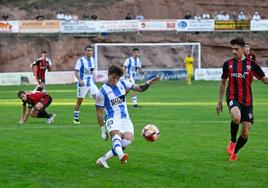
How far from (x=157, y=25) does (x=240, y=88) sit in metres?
47.8

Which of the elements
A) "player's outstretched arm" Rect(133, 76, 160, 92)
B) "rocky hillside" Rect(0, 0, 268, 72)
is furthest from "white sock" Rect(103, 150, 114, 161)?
"rocky hillside" Rect(0, 0, 268, 72)

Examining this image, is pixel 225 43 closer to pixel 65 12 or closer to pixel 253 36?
pixel 253 36

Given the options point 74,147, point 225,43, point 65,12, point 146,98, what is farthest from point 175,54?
point 74,147

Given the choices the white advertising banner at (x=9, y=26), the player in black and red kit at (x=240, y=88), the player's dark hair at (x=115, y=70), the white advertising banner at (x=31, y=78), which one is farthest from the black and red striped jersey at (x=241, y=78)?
the white advertising banner at (x=9, y=26)

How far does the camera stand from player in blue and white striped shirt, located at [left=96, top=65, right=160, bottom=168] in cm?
1209

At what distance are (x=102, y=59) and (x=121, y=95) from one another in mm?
50970

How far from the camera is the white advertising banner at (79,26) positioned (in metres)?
58.2

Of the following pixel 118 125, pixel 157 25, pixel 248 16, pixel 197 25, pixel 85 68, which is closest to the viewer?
pixel 118 125

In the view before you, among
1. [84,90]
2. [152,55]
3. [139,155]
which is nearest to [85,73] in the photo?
[84,90]

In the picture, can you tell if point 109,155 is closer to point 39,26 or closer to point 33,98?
point 33,98

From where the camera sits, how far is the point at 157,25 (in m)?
60.5

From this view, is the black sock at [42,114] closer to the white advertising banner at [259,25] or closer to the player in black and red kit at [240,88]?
the player in black and red kit at [240,88]

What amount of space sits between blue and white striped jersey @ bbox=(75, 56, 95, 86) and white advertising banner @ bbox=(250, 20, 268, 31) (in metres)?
42.2

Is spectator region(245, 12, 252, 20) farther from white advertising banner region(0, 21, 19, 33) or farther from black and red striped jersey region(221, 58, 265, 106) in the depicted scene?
black and red striped jersey region(221, 58, 265, 106)
